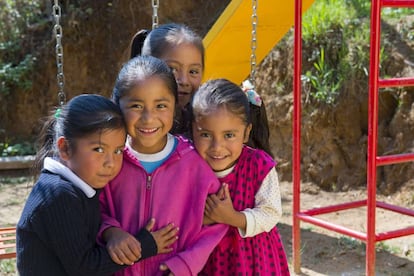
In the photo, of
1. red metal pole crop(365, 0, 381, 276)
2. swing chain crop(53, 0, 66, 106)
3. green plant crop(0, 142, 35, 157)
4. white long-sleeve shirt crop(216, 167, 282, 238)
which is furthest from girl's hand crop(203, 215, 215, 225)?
green plant crop(0, 142, 35, 157)

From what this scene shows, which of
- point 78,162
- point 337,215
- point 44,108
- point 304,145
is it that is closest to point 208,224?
point 78,162

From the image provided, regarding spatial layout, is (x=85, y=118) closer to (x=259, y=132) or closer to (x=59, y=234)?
(x=59, y=234)

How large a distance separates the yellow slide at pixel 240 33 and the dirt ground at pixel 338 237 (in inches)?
59.2

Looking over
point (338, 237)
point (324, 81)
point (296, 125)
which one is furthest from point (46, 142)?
point (324, 81)

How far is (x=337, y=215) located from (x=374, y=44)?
236 centimetres

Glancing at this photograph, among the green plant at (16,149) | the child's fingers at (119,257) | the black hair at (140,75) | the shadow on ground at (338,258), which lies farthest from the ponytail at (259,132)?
the green plant at (16,149)

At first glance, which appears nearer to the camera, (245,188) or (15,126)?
(245,188)

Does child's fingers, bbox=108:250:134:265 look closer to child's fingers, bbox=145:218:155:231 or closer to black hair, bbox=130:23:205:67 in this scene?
child's fingers, bbox=145:218:155:231

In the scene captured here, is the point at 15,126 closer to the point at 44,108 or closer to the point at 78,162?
the point at 44,108

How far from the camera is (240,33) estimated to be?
4215 mm

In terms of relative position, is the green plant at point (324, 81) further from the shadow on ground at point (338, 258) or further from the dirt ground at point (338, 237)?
the shadow on ground at point (338, 258)

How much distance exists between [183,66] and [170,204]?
71cm

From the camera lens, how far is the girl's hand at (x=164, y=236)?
203cm

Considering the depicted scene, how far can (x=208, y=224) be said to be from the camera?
215 cm
